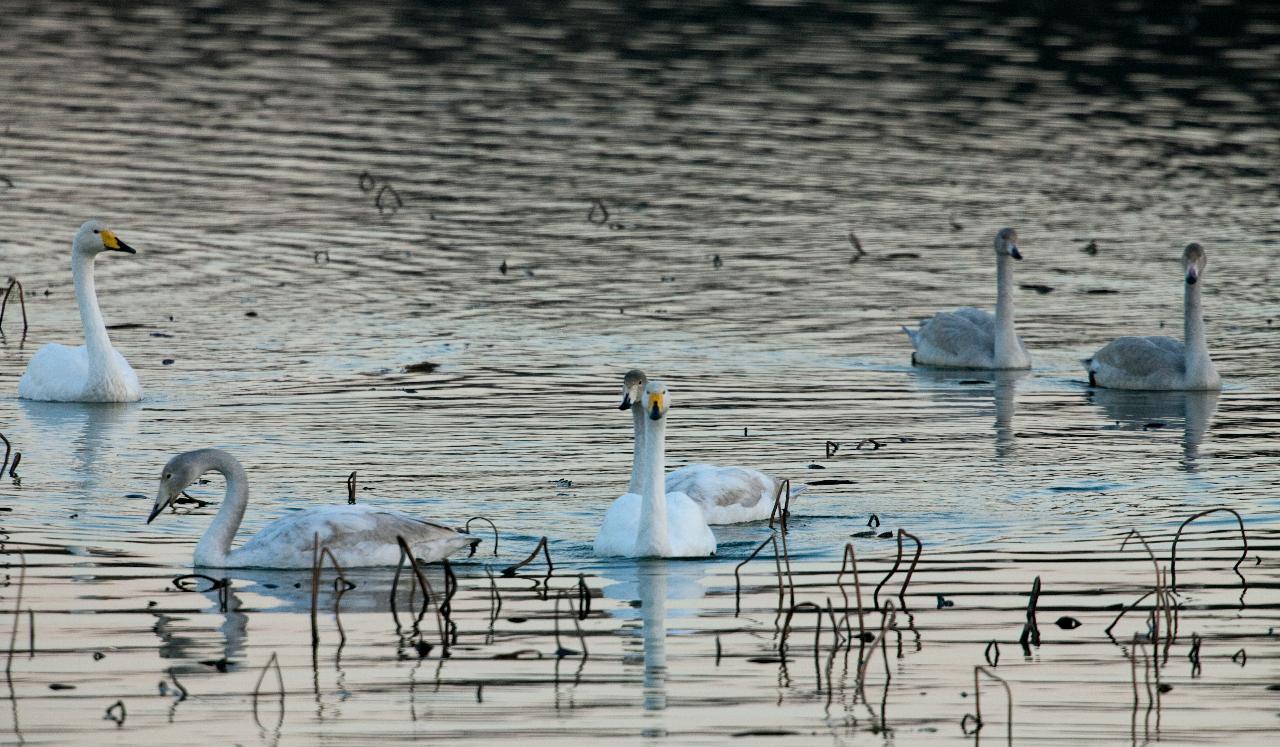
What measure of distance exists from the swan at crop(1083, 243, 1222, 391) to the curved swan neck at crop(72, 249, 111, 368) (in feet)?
26.4

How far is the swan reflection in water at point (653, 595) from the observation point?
1055 centimetres

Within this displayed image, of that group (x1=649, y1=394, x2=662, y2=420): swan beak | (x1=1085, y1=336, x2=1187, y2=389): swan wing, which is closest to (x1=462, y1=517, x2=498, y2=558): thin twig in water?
(x1=649, y1=394, x2=662, y2=420): swan beak

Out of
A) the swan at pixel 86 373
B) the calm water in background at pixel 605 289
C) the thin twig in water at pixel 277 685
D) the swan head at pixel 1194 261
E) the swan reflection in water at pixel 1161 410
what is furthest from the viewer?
the swan head at pixel 1194 261

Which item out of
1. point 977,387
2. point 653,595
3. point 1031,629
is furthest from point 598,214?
point 1031,629

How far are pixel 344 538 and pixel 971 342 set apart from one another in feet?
30.4

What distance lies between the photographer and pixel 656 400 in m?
12.9

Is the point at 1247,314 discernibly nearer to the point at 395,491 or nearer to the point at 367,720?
the point at 395,491

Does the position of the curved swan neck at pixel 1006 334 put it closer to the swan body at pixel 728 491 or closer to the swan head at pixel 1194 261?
the swan head at pixel 1194 261

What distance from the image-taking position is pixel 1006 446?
54.5 ft

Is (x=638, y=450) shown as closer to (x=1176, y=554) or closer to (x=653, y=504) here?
(x=653, y=504)

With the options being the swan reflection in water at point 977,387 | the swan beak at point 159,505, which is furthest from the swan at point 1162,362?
the swan beak at point 159,505

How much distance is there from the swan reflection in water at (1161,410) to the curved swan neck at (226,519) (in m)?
7.06

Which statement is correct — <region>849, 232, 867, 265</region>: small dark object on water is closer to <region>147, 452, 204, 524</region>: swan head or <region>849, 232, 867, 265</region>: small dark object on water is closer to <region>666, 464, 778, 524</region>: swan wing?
<region>666, 464, 778, 524</region>: swan wing

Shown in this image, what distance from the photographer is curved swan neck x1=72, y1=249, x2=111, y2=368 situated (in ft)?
59.9
